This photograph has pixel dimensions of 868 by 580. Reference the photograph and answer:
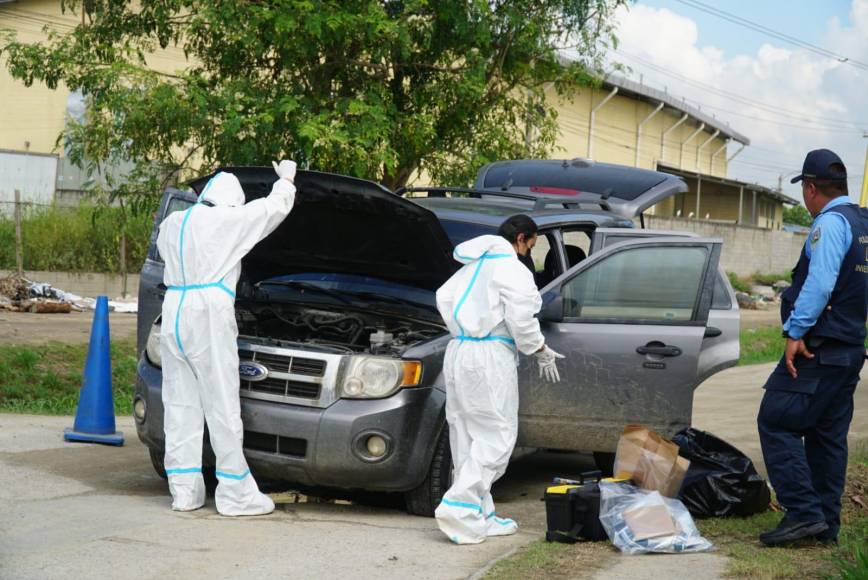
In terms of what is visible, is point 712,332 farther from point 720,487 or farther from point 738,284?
point 738,284

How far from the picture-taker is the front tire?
21.7 feet

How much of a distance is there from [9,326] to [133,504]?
9.77 meters

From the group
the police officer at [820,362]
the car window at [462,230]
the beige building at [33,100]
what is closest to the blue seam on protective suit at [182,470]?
the car window at [462,230]

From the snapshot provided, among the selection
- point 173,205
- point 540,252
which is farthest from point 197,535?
point 173,205

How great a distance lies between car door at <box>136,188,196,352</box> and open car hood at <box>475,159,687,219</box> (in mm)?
2519

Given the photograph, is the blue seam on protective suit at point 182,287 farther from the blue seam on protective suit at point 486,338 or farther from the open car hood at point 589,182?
the open car hood at point 589,182

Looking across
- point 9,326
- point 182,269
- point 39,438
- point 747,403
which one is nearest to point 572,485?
point 182,269

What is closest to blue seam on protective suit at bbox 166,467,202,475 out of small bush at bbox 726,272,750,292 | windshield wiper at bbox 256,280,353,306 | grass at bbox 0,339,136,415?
windshield wiper at bbox 256,280,353,306

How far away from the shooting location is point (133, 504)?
6660 mm

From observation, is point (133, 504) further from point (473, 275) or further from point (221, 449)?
point (473, 275)

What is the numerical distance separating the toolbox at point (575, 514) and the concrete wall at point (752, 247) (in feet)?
104

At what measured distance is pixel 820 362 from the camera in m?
5.82

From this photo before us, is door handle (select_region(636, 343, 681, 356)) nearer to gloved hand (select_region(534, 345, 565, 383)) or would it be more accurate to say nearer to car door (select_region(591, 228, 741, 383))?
car door (select_region(591, 228, 741, 383))

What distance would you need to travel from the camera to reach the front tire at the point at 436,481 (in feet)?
21.7
